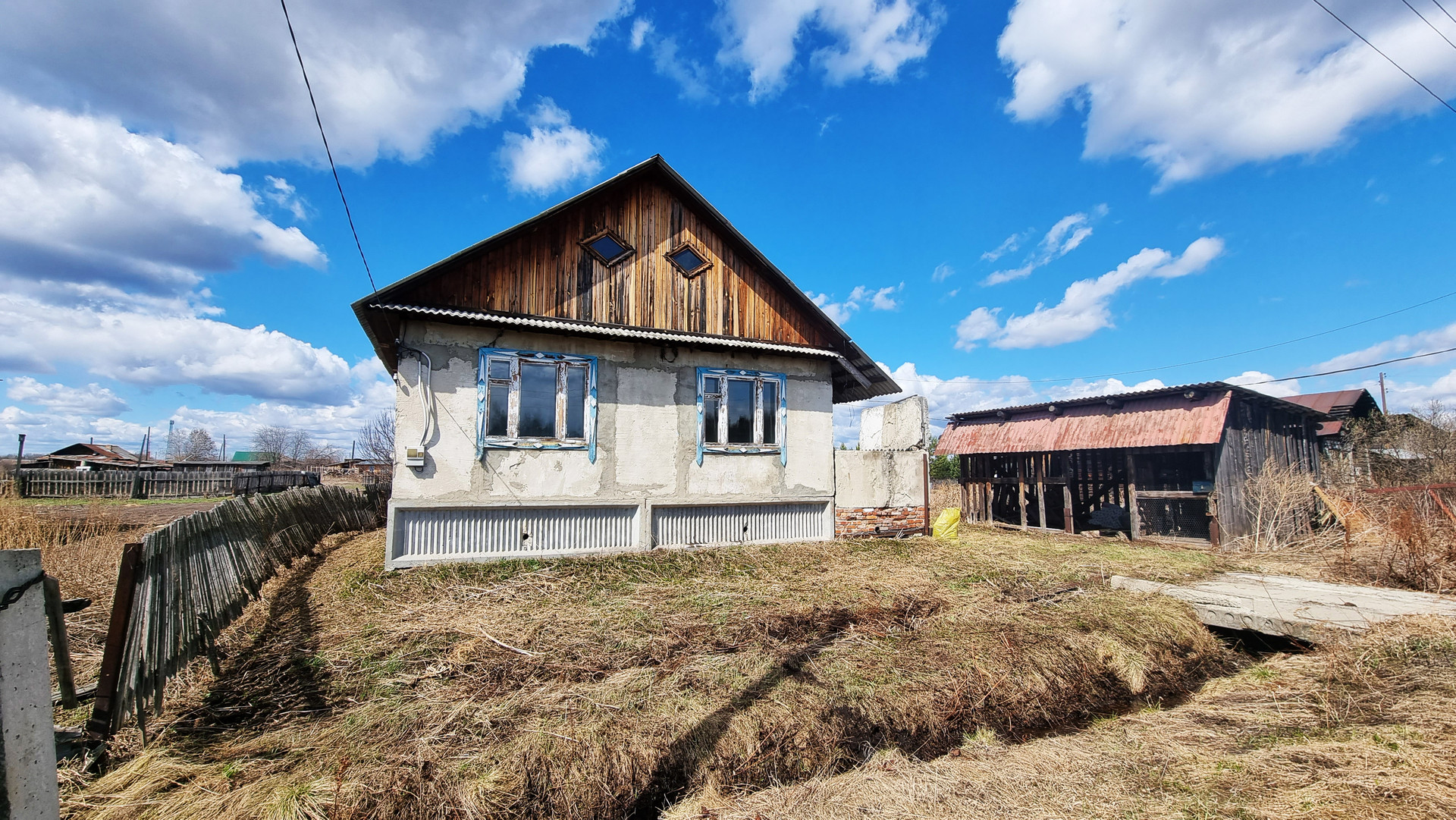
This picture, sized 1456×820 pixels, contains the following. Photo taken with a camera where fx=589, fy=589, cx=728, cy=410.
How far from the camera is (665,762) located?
4.07m

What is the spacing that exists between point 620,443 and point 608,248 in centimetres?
330

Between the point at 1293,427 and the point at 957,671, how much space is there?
64.8 ft

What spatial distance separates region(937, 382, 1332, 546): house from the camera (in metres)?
14.6

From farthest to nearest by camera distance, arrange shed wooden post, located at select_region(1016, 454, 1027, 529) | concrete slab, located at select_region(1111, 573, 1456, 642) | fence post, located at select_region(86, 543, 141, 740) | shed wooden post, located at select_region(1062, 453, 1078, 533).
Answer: shed wooden post, located at select_region(1016, 454, 1027, 529) → shed wooden post, located at select_region(1062, 453, 1078, 533) → concrete slab, located at select_region(1111, 573, 1456, 642) → fence post, located at select_region(86, 543, 141, 740)

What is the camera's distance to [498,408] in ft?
29.3

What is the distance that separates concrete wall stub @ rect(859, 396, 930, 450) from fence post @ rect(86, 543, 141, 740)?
11.5 meters

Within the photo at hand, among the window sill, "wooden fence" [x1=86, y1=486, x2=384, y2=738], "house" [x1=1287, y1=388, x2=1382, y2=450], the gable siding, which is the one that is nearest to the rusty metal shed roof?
"house" [x1=1287, y1=388, x2=1382, y2=450]

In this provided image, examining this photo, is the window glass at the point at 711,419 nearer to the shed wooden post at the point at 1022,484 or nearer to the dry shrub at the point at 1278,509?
the shed wooden post at the point at 1022,484

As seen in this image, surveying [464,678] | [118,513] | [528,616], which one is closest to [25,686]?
[464,678]

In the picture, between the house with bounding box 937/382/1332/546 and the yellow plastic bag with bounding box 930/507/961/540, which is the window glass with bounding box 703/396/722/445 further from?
the house with bounding box 937/382/1332/546

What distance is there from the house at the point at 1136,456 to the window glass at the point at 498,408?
15207mm

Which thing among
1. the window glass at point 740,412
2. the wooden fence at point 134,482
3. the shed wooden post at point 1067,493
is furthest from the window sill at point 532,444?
the shed wooden post at point 1067,493

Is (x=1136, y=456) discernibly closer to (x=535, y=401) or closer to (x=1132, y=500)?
(x=1132, y=500)

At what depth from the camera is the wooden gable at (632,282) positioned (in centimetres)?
880
